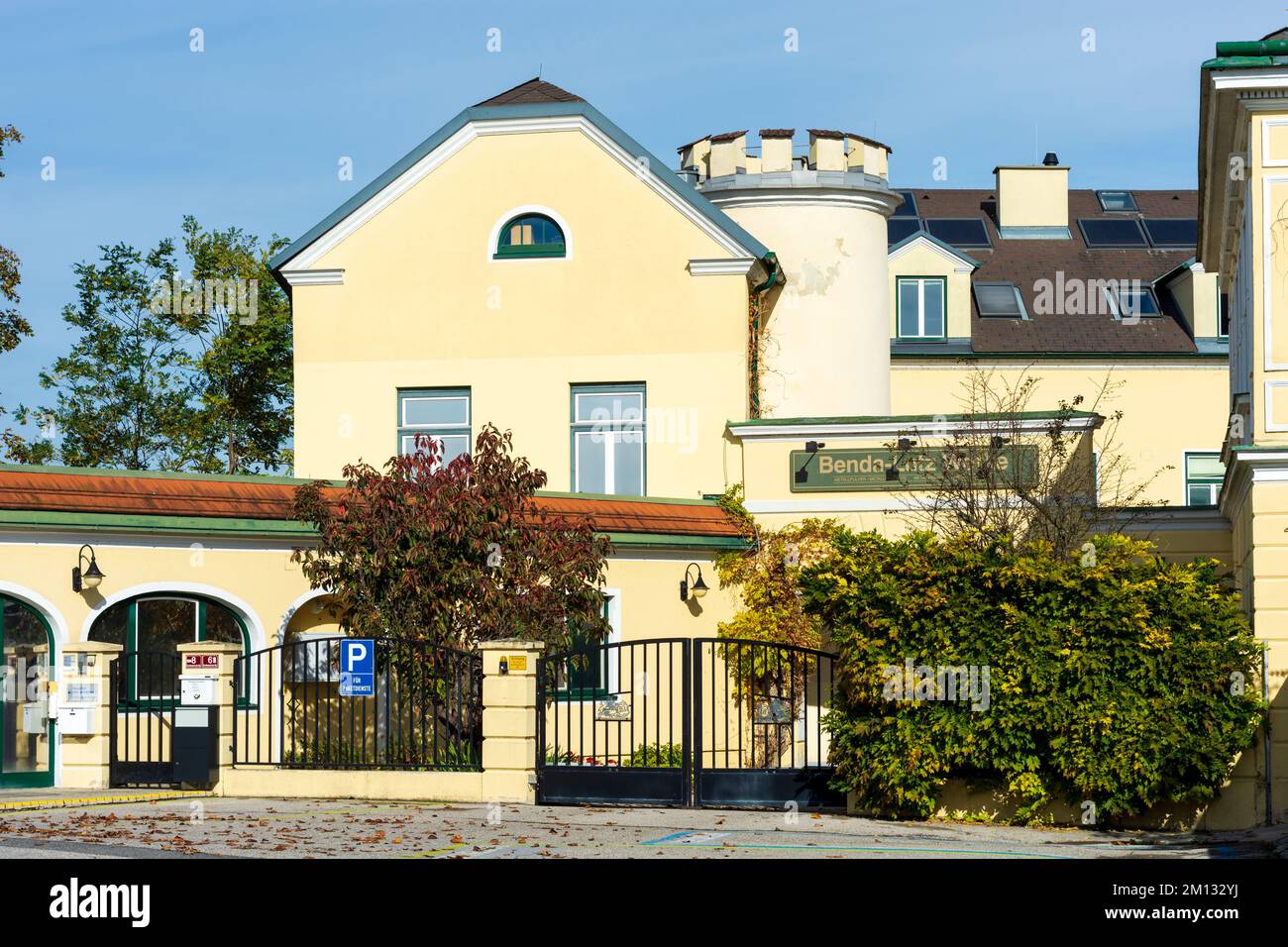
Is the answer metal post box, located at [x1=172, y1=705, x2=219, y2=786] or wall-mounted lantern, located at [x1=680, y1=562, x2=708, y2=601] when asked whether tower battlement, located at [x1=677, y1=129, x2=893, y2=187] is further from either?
metal post box, located at [x1=172, y1=705, x2=219, y2=786]

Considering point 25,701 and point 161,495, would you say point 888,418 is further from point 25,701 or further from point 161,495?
point 25,701

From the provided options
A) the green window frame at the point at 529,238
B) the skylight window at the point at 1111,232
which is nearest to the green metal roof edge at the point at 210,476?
the green window frame at the point at 529,238

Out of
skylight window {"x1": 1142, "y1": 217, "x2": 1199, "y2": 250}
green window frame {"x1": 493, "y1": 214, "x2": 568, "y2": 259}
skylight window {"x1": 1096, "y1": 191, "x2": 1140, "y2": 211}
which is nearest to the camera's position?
green window frame {"x1": 493, "y1": 214, "x2": 568, "y2": 259}

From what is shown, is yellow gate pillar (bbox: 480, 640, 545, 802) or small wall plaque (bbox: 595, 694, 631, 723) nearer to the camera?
yellow gate pillar (bbox: 480, 640, 545, 802)

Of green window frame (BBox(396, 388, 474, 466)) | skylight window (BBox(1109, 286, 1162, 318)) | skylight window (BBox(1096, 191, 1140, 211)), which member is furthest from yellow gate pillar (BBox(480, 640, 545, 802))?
skylight window (BBox(1096, 191, 1140, 211))

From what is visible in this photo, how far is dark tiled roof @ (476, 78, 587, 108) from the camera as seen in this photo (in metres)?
31.0

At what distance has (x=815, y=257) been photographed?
3212cm

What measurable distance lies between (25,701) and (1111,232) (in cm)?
2851

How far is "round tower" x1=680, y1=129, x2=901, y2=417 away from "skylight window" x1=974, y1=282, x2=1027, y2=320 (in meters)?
6.85

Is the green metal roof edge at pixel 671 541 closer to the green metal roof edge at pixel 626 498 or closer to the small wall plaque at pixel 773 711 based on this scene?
the green metal roof edge at pixel 626 498

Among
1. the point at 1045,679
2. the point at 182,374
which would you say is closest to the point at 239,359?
the point at 182,374

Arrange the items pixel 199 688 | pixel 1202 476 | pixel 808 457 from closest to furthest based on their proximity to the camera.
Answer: pixel 199 688 < pixel 808 457 < pixel 1202 476
